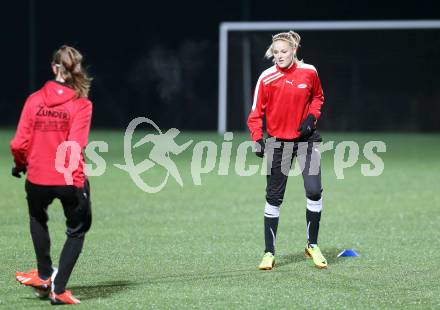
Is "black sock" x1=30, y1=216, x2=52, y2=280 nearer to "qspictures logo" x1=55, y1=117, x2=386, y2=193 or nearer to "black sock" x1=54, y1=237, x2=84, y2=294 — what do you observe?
"black sock" x1=54, y1=237, x2=84, y2=294

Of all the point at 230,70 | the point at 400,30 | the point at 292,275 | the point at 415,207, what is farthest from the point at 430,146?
the point at 292,275

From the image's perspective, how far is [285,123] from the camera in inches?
272

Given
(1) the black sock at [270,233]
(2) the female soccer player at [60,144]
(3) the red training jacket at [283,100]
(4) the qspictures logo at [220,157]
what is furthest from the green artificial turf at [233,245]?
(3) the red training jacket at [283,100]

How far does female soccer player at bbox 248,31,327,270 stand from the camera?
6830 millimetres

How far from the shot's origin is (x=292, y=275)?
659 cm

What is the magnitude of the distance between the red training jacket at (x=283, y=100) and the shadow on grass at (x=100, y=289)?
4.68ft

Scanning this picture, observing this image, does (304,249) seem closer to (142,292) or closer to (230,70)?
(142,292)

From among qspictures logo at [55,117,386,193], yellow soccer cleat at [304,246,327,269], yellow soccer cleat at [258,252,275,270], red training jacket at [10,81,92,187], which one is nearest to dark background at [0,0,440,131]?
qspictures logo at [55,117,386,193]

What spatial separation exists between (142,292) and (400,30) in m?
16.4

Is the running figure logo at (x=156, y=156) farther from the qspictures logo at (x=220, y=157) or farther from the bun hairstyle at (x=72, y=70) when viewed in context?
the bun hairstyle at (x=72, y=70)

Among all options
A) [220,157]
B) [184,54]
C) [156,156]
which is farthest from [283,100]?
[184,54]

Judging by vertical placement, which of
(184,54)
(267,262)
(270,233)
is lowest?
(184,54)

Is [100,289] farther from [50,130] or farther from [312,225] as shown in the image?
[312,225]

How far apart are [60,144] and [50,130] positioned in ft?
0.31
